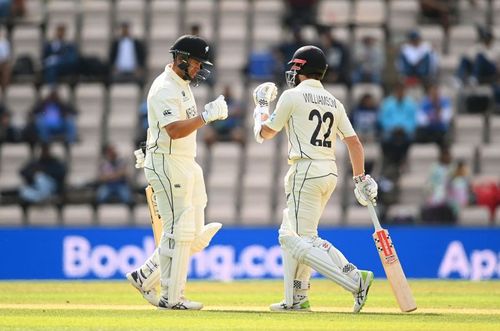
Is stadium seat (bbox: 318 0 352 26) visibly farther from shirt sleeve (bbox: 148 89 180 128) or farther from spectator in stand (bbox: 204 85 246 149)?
shirt sleeve (bbox: 148 89 180 128)

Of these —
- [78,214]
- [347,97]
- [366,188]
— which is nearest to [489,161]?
[347,97]

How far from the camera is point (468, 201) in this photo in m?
15.8

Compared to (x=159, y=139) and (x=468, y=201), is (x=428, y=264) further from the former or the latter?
(x=159, y=139)

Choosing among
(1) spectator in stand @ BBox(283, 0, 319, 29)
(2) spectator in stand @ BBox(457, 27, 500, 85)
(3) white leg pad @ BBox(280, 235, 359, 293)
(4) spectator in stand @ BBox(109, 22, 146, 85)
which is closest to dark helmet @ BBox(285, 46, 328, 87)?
(3) white leg pad @ BBox(280, 235, 359, 293)

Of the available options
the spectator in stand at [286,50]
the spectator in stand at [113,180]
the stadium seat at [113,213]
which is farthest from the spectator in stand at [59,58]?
the spectator in stand at [286,50]

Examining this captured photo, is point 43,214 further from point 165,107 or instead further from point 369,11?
point 165,107

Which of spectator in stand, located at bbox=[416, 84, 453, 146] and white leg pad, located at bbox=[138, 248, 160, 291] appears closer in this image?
white leg pad, located at bbox=[138, 248, 160, 291]

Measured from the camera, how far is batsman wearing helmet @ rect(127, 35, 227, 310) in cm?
897

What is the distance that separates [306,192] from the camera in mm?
8945

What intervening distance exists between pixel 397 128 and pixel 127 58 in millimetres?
3785

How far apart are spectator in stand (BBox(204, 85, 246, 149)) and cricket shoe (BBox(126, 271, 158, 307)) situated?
7282 mm

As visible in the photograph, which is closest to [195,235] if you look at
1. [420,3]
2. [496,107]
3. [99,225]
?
[99,225]

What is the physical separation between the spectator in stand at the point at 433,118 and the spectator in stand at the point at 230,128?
223 centimetres

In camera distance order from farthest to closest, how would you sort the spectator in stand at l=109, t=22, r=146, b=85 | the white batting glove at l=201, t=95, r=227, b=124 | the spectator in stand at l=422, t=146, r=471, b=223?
1. the spectator in stand at l=109, t=22, r=146, b=85
2. the spectator in stand at l=422, t=146, r=471, b=223
3. the white batting glove at l=201, t=95, r=227, b=124
